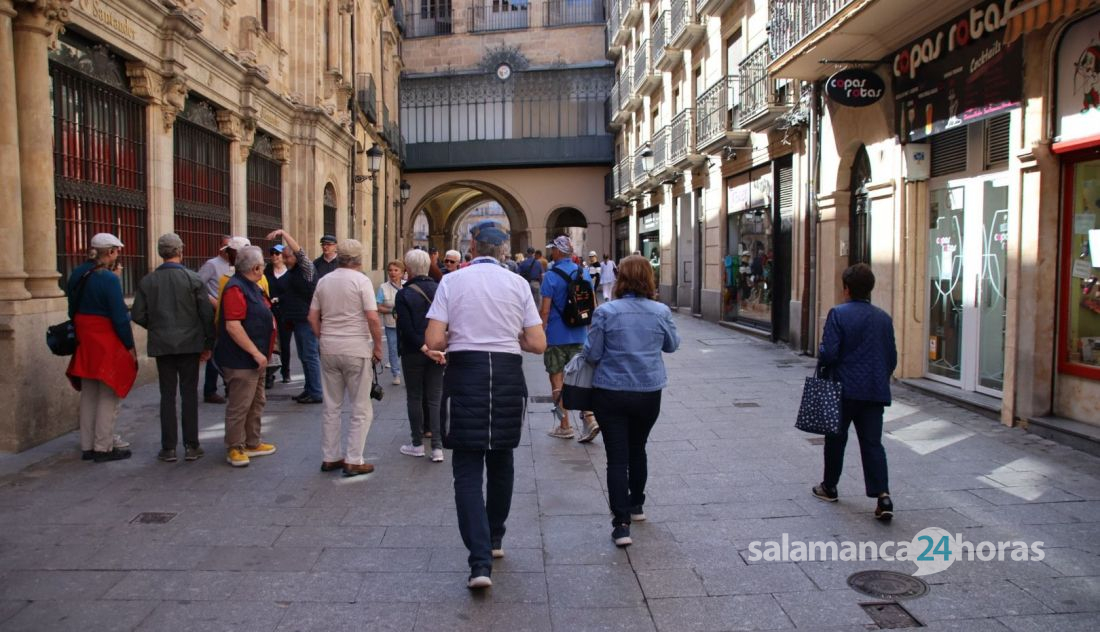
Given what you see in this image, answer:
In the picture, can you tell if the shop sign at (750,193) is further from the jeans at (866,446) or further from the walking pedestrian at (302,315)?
the jeans at (866,446)

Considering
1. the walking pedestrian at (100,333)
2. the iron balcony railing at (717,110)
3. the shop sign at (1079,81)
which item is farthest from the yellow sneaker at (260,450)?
the iron balcony railing at (717,110)

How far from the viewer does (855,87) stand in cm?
1017

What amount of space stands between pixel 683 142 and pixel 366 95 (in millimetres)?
9015

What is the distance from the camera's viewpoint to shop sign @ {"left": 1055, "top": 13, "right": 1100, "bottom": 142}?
22.0 ft

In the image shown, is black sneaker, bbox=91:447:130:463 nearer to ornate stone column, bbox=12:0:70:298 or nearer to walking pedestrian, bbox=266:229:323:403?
ornate stone column, bbox=12:0:70:298

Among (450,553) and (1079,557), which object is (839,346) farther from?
(450,553)

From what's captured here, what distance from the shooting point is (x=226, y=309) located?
20.7ft

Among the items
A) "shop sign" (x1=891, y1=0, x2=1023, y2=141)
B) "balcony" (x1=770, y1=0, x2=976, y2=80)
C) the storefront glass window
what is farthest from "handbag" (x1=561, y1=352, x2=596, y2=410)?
"balcony" (x1=770, y1=0, x2=976, y2=80)

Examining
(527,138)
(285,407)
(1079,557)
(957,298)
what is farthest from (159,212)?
(527,138)

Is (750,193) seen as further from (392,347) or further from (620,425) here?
(620,425)

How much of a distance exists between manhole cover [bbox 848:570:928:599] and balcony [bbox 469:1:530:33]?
1258 inches

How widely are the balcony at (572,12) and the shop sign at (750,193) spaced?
1760 cm

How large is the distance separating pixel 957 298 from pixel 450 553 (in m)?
7.00

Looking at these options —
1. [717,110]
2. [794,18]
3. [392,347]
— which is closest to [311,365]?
[392,347]
